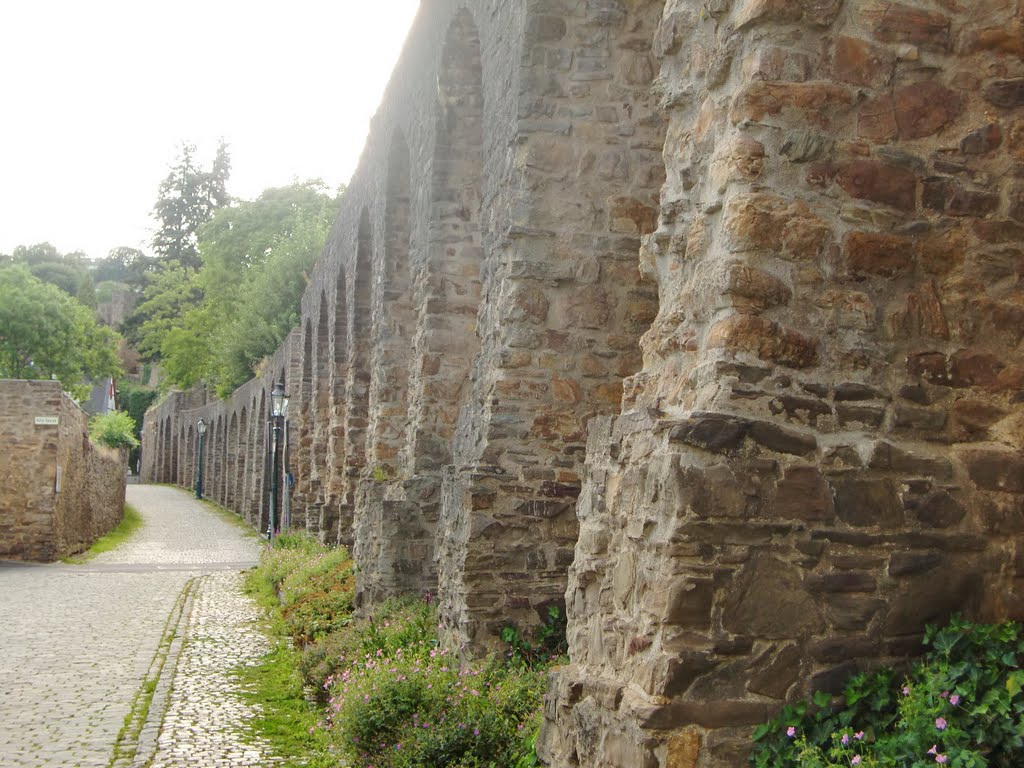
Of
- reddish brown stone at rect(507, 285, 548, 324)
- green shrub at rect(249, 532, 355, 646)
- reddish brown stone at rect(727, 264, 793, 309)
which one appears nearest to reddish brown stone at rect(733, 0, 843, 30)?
reddish brown stone at rect(727, 264, 793, 309)

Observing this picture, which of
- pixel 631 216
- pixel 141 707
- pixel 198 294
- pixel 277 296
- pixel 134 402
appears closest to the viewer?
pixel 631 216

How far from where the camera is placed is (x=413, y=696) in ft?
20.9

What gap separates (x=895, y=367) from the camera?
4.22m

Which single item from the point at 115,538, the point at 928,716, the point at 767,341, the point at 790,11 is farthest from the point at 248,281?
the point at 928,716

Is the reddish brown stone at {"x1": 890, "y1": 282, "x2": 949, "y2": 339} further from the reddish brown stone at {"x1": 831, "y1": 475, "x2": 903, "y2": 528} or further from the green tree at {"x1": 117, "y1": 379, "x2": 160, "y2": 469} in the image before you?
the green tree at {"x1": 117, "y1": 379, "x2": 160, "y2": 469}

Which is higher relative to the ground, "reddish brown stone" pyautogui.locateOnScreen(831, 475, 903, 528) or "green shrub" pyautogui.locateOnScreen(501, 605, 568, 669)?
"reddish brown stone" pyautogui.locateOnScreen(831, 475, 903, 528)

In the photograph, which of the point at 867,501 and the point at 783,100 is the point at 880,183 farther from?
the point at 867,501

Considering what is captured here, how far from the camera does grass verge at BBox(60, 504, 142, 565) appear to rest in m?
22.2

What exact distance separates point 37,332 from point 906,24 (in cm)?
5341

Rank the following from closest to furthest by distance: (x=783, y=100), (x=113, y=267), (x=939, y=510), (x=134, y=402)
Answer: (x=939, y=510) < (x=783, y=100) < (x=134, y=402) < (x=113, y=267)

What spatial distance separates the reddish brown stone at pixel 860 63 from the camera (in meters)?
4.29

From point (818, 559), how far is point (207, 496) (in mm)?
45793

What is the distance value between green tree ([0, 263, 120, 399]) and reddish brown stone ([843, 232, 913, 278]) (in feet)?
173

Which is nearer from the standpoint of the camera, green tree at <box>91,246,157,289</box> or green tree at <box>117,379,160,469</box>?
green tree at <box>117,379,160,469</box>
